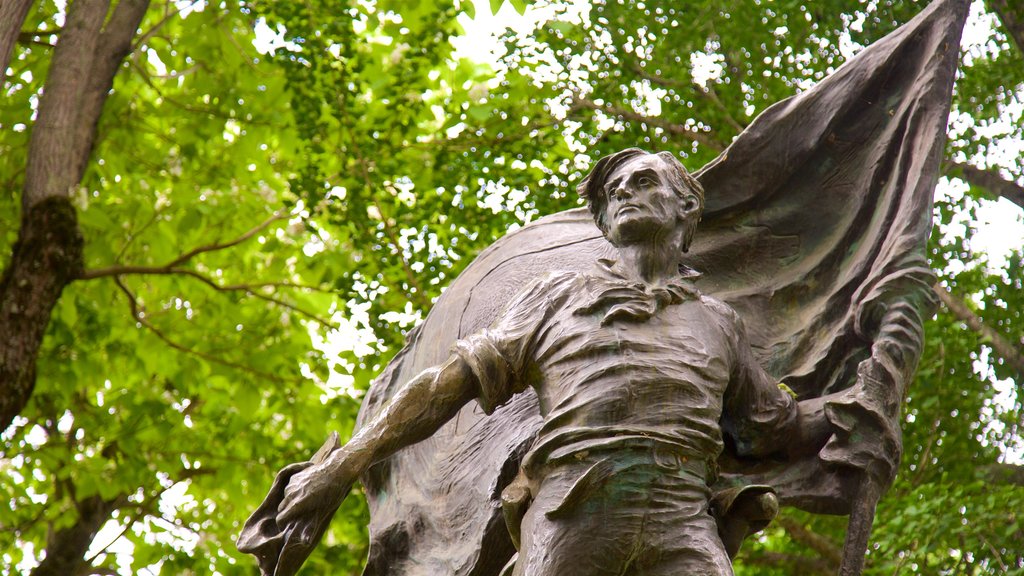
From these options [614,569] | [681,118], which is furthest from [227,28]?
[614,569]

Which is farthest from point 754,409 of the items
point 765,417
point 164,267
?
point 164,267

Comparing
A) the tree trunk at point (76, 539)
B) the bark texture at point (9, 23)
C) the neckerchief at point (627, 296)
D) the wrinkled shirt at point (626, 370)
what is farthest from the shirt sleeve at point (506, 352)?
the tree trunk at point (76, 539)

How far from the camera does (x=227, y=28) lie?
10.6 m

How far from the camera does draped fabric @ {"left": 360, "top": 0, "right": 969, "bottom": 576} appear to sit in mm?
5102

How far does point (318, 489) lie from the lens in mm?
4531

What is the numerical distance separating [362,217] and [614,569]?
6.09 meters

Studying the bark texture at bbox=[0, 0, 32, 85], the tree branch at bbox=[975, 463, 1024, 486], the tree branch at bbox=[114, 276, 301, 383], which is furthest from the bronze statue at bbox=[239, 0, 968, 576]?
the tree branch at bbox=[114, 276, 301, 383]

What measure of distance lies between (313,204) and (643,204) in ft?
18.4

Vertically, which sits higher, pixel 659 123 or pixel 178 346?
pixel 659 123

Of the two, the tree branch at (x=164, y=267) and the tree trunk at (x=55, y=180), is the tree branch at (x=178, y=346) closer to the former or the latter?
the tree branch at (x=164, y=267)

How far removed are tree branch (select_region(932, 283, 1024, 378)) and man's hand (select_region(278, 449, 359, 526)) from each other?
560cm

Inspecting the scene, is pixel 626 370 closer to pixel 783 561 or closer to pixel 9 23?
pixel 9 23

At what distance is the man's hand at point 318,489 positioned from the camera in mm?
4516

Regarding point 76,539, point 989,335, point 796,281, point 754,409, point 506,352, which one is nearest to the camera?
point 506,352
